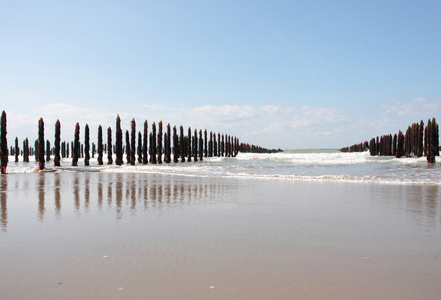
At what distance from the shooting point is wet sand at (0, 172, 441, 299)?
7.64 feet

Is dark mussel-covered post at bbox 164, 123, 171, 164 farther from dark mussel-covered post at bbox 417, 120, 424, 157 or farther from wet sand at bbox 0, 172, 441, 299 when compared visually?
wet sand at bbox 0, 172, 441, 299

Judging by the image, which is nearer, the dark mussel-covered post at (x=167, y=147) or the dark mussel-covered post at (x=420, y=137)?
the dark mussel-covered post at (x=420, y=137)

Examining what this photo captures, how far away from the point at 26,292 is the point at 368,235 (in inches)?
156

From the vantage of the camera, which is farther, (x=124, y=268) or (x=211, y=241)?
(x=211, y=241)

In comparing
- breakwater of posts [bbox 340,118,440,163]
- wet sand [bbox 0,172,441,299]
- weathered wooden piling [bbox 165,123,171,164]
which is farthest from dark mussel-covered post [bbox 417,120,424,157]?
wet sand [bbox 0,172,441,299]

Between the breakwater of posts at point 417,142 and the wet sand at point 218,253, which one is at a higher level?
the breakwater of posts at point 417,142

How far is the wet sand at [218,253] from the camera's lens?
2.33 meters

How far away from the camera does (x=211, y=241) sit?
12.0 ft

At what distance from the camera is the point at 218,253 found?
10.4 feet

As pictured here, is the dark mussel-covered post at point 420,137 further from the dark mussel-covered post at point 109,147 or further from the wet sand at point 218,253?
the dark mussel-covered post at point 109,147

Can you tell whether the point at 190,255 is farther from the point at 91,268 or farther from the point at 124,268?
the point at 91,268

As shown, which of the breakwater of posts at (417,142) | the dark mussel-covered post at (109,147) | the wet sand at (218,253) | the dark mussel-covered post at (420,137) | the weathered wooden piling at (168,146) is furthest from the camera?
the weathered wooden piling at (168,146)

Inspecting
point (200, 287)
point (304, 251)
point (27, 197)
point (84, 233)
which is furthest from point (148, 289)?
point (27, 197)

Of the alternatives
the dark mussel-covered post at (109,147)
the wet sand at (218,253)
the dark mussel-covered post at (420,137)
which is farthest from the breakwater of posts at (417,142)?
the dark mussel-covered post at (109,147)
